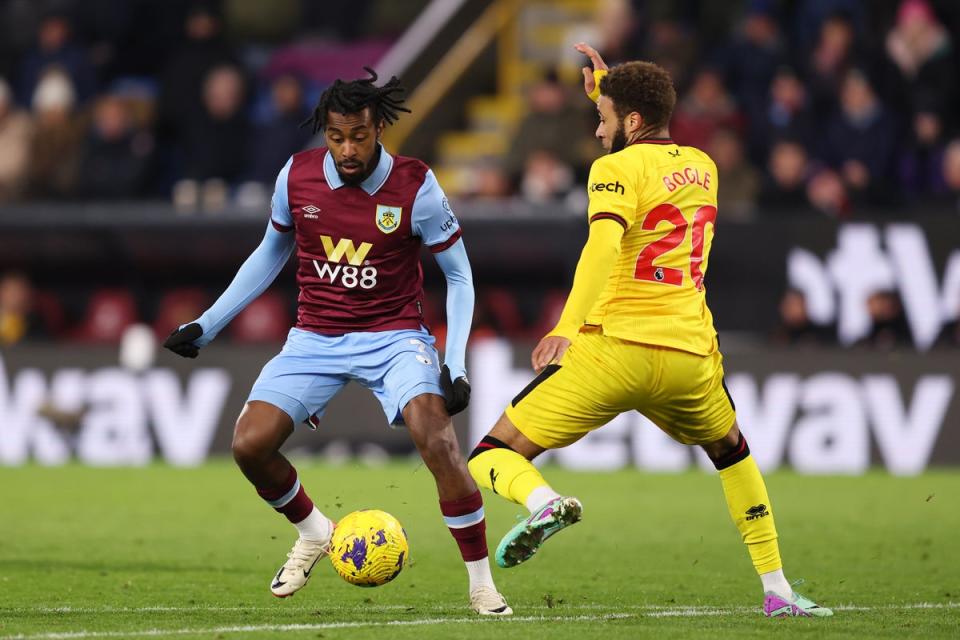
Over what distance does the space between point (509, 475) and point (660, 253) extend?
1040mm

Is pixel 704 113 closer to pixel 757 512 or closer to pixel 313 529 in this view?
pixel 313 529

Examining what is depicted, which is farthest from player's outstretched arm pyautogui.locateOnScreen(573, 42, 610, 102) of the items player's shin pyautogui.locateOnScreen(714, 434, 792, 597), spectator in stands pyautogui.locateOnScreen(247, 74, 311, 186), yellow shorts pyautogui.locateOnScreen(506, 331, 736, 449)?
spectator in stands pyautogui.locateOnScreen(247, 74, 311, 186)

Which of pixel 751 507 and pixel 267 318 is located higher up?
pixel 751 507

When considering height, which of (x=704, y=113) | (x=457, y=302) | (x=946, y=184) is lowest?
(x=457, y=302)

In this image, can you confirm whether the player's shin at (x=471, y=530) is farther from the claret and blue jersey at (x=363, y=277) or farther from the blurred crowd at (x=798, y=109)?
the blurred crowd at (x=798, y=109)

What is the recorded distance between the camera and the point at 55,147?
727 inches

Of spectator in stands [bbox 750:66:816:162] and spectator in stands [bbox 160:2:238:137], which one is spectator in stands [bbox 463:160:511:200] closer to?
spectator in stands [bbox 750:66:816:162]

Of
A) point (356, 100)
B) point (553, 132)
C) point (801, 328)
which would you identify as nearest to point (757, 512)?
point (356, 100)

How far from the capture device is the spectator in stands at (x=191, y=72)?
18.4 metres

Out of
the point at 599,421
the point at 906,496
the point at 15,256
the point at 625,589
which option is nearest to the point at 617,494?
the point at 906,496

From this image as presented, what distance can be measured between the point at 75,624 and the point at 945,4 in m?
12.7

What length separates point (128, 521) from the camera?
11.0m

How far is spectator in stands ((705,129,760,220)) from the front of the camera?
51.0ft

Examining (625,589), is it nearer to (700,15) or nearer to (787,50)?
(787,50)
